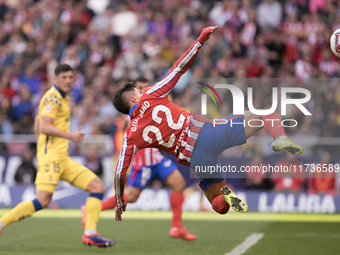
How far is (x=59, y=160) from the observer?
7648 millimetres

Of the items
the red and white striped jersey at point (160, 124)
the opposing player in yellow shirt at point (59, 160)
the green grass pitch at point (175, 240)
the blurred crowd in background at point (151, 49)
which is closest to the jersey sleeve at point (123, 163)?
the red and white striped jersey at point (160, 124)

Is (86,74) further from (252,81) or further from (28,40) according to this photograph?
(252,81)

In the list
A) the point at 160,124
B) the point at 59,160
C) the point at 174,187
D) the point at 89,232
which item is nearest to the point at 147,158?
the point at 174,187

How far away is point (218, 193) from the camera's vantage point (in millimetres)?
6340

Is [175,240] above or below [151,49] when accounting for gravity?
below

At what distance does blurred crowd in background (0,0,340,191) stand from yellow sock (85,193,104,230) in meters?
5.10

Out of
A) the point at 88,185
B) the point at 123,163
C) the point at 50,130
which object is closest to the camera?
the point at 123,163

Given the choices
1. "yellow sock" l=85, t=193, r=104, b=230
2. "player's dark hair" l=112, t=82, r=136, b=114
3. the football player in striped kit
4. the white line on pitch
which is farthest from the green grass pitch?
"player's dark hair" l=112, t=82, r=136, b=114

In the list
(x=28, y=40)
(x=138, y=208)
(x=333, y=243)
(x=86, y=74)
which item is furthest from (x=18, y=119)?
(x=333, y=243)

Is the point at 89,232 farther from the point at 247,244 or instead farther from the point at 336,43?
the point at 336,43

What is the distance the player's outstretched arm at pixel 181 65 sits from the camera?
226 inches

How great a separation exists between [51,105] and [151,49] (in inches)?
342

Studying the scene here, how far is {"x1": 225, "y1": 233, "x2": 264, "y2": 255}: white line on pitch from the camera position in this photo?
7226mm

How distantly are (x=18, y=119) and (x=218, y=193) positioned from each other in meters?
10.1
